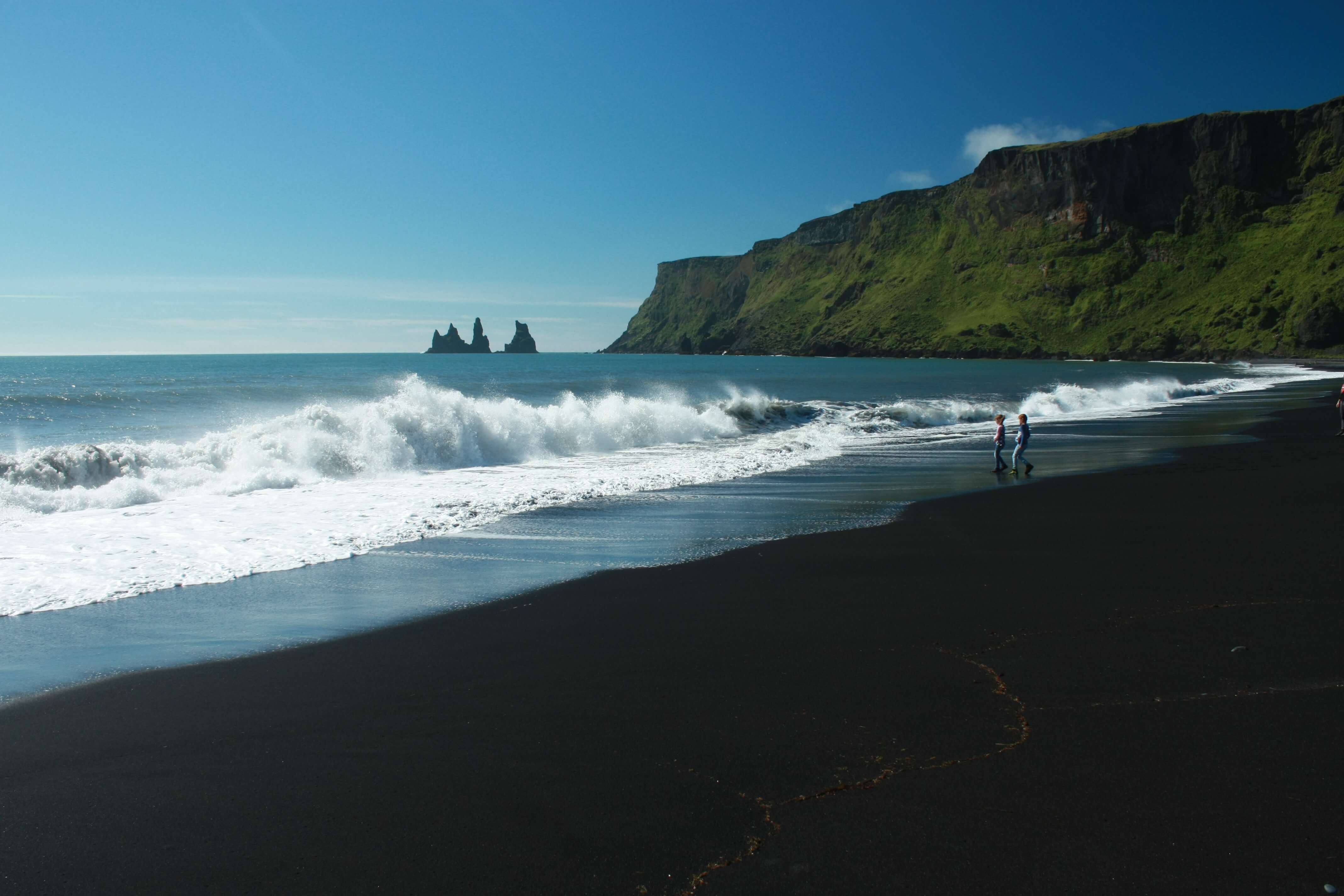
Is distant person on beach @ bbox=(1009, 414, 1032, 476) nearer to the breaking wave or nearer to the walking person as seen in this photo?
the walking person

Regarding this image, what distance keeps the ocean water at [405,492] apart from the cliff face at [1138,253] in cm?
8416

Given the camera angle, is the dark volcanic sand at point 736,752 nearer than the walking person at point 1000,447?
Yes

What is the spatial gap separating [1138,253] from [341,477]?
15629cm

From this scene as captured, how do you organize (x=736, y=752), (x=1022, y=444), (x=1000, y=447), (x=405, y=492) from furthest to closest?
1. (x=1000, y=447)
2. (x=1022, y=444)
3. (x=405, y=492)
4. (x=736, y=752)

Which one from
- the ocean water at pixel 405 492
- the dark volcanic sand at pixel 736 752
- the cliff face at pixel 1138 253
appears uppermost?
the cliff face at pixel 1138 253

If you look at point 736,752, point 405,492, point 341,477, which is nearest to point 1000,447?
point 405,492

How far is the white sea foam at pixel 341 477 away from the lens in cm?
941

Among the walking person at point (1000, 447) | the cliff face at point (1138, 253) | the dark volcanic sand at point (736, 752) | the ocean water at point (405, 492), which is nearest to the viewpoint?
the dark volcanic sand at point (736, 752)

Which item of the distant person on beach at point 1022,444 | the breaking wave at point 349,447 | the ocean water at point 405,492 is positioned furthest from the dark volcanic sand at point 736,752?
the breaking wave at point 349,447

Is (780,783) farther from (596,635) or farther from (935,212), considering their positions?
(935,212)

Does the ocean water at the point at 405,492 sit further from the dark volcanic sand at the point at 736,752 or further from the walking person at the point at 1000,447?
the dark volcanic sand at the point at 736,752

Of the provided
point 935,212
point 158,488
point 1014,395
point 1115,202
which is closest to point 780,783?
point 158,488

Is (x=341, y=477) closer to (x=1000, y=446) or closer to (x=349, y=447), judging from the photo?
(x=349, y=447)

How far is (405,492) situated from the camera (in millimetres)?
14453
